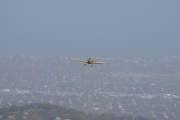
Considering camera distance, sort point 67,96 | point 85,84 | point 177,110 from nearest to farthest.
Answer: point 177,110 → point 67,96 → point 85,84

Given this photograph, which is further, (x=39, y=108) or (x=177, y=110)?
(x=177, y=110)

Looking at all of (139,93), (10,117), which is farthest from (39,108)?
(139,93)

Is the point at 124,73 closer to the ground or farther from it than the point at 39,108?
farther from it

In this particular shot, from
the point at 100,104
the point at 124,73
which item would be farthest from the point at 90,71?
the point at 100,104

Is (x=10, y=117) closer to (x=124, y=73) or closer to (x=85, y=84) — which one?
(x=85, y=84)

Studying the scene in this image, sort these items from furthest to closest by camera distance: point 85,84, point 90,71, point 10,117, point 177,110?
point 90,71 → point 85,84 → point 177,110 → point 10,117

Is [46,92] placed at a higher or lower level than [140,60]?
lower

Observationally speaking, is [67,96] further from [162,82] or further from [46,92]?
[162,82]

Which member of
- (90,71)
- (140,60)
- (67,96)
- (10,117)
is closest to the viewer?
(10,117)

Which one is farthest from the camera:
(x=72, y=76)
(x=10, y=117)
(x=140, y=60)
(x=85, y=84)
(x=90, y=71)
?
(x=140, y=60)
